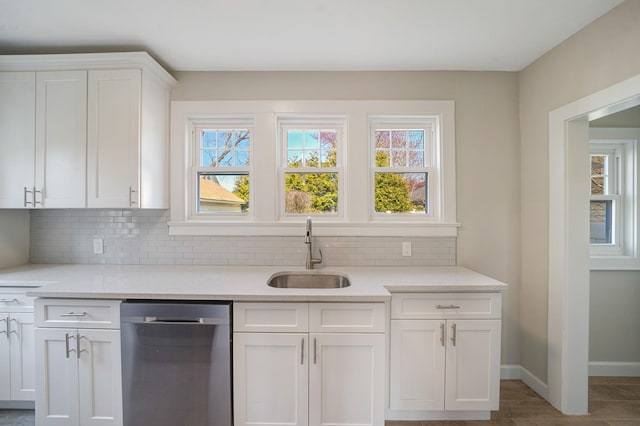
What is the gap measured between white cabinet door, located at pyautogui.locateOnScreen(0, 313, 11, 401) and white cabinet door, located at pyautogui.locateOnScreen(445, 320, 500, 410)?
9.44 ft

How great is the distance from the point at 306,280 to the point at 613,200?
2854 millimetres

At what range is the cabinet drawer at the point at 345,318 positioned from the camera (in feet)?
5.41

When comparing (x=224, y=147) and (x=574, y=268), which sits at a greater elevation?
(x=224, y=147)

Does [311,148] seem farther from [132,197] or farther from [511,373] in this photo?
[511,373]

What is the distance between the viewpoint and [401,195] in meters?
2.54

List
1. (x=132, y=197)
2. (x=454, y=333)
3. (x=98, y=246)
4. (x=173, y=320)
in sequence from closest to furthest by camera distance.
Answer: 1. (x=173, y=320)
2. (x=454, y=333)
3. (x=132, y=197)
4. (x=98, y=246)

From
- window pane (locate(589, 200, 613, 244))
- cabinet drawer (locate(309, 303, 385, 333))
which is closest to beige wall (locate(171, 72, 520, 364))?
window pane (locate(589, 200, 613, 244))

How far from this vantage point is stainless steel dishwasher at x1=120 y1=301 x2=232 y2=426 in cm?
163

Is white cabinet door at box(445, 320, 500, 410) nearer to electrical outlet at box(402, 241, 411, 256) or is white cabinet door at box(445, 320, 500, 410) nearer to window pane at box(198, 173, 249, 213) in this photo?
electrical outlet at box(402, 241, 411, 256)

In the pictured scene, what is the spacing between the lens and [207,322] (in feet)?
5.35

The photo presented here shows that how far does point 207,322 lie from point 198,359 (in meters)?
0.22

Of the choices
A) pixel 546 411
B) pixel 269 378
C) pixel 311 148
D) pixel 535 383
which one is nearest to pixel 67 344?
pixel 269 378

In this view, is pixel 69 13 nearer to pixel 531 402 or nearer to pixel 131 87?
pixel 131 87

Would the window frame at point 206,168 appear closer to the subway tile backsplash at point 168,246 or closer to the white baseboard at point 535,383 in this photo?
the subway tile backsplash at point 168,246
